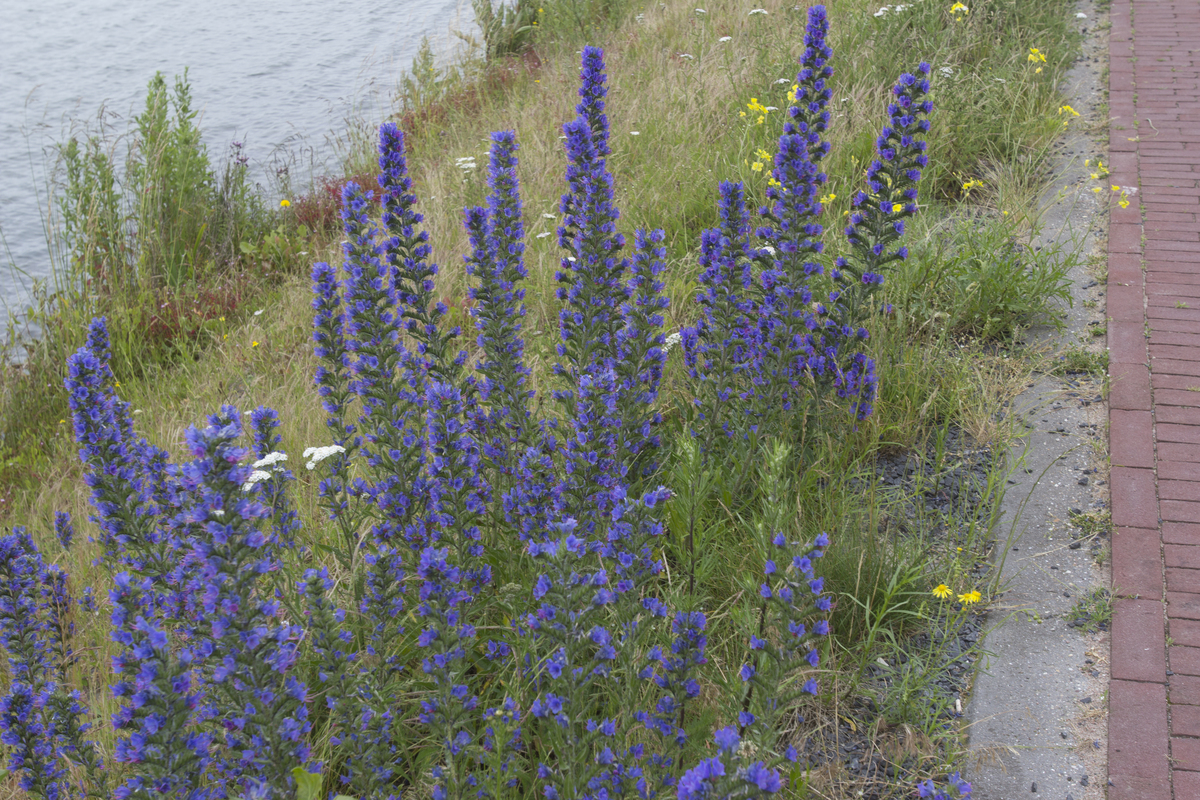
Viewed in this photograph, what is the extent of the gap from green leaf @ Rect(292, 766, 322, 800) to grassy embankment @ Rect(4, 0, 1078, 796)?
911mm

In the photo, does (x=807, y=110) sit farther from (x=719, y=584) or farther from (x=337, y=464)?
(x=337, y=464)

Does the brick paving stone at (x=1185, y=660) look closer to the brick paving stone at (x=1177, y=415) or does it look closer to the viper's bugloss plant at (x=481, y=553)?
the viper's bugloss plant at (x=481, y=553)

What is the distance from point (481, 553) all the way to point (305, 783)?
0.92 m

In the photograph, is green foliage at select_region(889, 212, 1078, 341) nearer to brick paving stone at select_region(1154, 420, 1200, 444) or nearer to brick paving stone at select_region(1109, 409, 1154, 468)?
brick paving stone at select_region(1109, 409, 1154, 468)

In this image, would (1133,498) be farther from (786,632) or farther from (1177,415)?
(786,632)

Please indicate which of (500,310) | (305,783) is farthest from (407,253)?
(305,783)

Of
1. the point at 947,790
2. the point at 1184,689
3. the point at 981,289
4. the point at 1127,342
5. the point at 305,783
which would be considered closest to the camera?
the point at 305,783

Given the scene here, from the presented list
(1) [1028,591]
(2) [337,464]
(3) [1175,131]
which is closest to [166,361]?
(2) [337,464]

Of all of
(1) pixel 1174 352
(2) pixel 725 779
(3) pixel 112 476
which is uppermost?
(3) pixel 112 476

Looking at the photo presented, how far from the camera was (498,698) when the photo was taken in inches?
103

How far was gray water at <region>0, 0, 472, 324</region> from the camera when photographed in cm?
901

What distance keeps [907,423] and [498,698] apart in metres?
2.11

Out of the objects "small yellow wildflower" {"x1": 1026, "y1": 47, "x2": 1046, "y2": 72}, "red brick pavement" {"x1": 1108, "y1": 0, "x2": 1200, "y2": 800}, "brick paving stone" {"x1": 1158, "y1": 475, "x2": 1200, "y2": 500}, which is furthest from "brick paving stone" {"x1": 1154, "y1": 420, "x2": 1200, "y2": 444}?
"small yellow wildflower" {"x1": 1026, "y1": 47, "x2": 1046, "y2": 72}

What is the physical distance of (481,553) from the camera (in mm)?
2795
